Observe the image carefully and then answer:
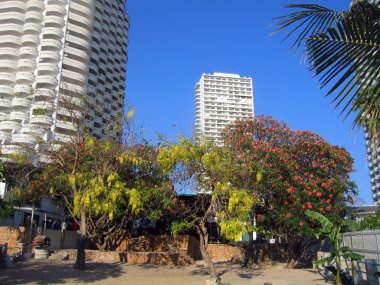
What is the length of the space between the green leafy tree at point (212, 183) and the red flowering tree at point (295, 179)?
180cm

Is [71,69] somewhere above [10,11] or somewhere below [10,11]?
below

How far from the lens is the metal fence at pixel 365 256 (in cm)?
1074

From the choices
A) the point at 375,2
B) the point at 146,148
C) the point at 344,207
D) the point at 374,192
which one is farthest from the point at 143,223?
the point at 374,192

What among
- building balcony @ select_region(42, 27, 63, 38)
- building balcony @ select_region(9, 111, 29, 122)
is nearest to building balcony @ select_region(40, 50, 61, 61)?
building balcony @ select_region(42, 27, 63, 38)

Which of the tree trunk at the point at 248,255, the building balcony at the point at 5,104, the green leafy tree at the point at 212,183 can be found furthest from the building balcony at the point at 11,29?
the green leafy tree at the point at 212,183

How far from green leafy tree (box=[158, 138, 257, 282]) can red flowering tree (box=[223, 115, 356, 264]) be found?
5.89 ft

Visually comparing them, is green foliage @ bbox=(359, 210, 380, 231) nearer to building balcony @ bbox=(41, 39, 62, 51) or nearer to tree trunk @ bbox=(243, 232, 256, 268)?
tree trunk @ bbox=(243, 232, 256, 268)

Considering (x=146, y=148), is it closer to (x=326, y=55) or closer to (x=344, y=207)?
(x=344, y=207)

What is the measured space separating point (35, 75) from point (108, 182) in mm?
60243

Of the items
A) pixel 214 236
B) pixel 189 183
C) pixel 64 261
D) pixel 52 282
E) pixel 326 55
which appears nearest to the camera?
pixel 326 55

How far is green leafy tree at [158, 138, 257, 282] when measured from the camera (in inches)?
501

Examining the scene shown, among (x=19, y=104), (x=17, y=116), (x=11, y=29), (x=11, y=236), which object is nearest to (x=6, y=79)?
(x=19, y=104)

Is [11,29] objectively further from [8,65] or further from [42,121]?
[42,121]

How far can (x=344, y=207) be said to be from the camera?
750 inches
